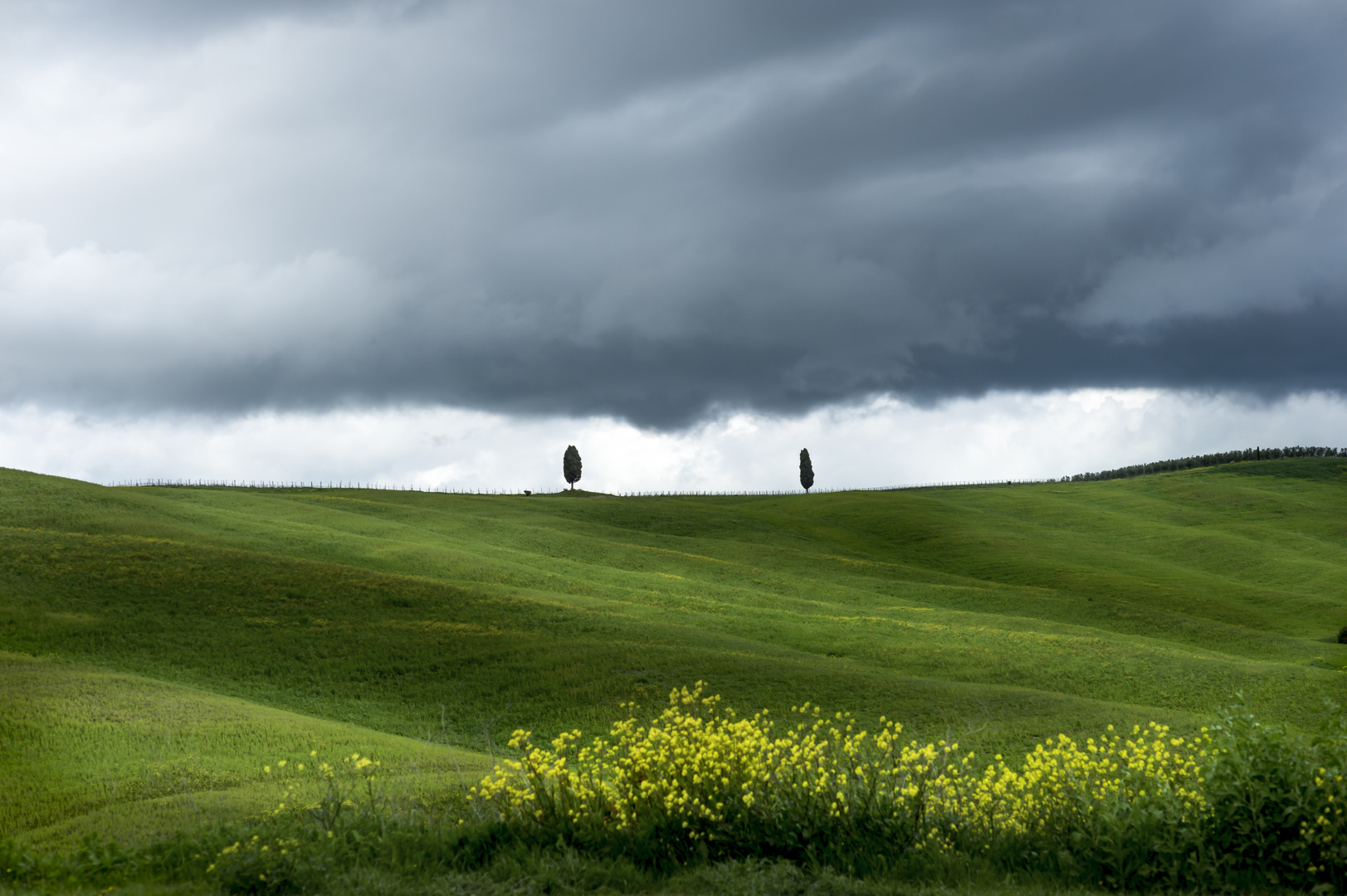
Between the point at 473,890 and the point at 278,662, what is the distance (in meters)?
20.1

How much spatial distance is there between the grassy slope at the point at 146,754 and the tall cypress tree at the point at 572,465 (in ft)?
306

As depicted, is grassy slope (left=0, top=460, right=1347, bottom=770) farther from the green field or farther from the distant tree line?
the distant tree line

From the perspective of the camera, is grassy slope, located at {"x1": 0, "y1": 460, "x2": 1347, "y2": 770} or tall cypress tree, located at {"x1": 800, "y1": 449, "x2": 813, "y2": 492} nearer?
grassy slope, located at {"x1": 0, "y1": 460, "x2": 1347, "y2": 770}

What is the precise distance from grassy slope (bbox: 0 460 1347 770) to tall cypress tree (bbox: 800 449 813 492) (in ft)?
180

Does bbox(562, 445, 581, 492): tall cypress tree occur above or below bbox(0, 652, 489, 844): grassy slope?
above

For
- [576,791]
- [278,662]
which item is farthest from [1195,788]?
[278,662]

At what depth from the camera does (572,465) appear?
11825 centimetres

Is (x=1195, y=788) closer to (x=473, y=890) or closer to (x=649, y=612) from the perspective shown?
(x=473, y=890)

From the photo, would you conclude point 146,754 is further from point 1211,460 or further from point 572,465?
point 1211,460

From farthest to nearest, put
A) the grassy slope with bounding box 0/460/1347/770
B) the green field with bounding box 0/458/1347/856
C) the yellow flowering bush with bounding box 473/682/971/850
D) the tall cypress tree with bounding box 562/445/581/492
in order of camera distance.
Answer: the tall cypress tree with bounding box 562/445/581/492 < the grassy slope with bounding box 0/460/1347/770 < the green field with bounding box 0/458/1347/856 < the yellow flowering bush with bounding box 473/682/971/850

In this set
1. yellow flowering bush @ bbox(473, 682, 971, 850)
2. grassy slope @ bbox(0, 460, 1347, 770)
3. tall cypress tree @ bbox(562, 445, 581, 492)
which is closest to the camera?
yellow flowering bush @ bbox(473, 682, 971, 850)

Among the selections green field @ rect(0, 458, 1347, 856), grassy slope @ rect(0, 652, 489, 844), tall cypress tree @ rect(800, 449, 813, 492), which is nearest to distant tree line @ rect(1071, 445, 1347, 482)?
tall cypress tree @ rect(800, 449, 813, 492)

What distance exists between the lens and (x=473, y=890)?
970 cm

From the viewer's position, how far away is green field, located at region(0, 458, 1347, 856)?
19406 millimetres
